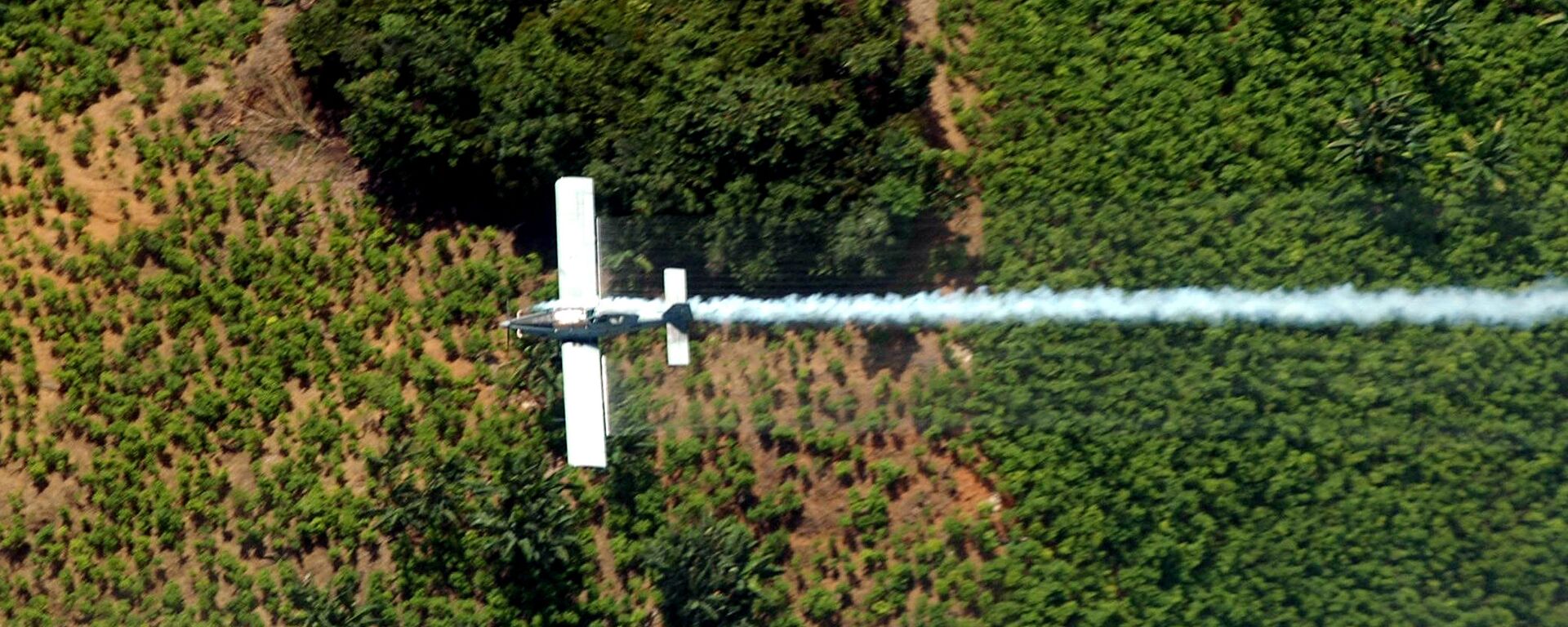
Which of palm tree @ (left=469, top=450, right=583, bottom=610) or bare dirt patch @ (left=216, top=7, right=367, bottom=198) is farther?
bare dirt patch @ (left=216, top=7, right=367, bottom=198)

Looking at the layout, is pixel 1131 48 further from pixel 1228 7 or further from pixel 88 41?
pixel 88 41

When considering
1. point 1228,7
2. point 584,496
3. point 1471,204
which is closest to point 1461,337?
point 1471,204

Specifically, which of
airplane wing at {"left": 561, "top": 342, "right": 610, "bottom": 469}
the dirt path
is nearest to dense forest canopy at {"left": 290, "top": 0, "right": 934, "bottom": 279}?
the dirt path

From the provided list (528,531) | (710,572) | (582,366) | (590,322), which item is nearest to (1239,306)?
(710,572)

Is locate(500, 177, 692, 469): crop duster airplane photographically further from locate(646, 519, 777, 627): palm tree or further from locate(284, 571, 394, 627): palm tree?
locate(284, 571, 394, 627): palm tree

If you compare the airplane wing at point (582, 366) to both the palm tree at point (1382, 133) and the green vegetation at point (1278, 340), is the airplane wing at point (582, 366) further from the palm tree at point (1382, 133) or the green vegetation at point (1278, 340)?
the palm tree at point (1382, 133)

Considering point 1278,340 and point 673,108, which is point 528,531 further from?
point 1278,340

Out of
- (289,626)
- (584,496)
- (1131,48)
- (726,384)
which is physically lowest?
(289,626)

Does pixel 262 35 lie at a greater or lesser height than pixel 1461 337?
greater
